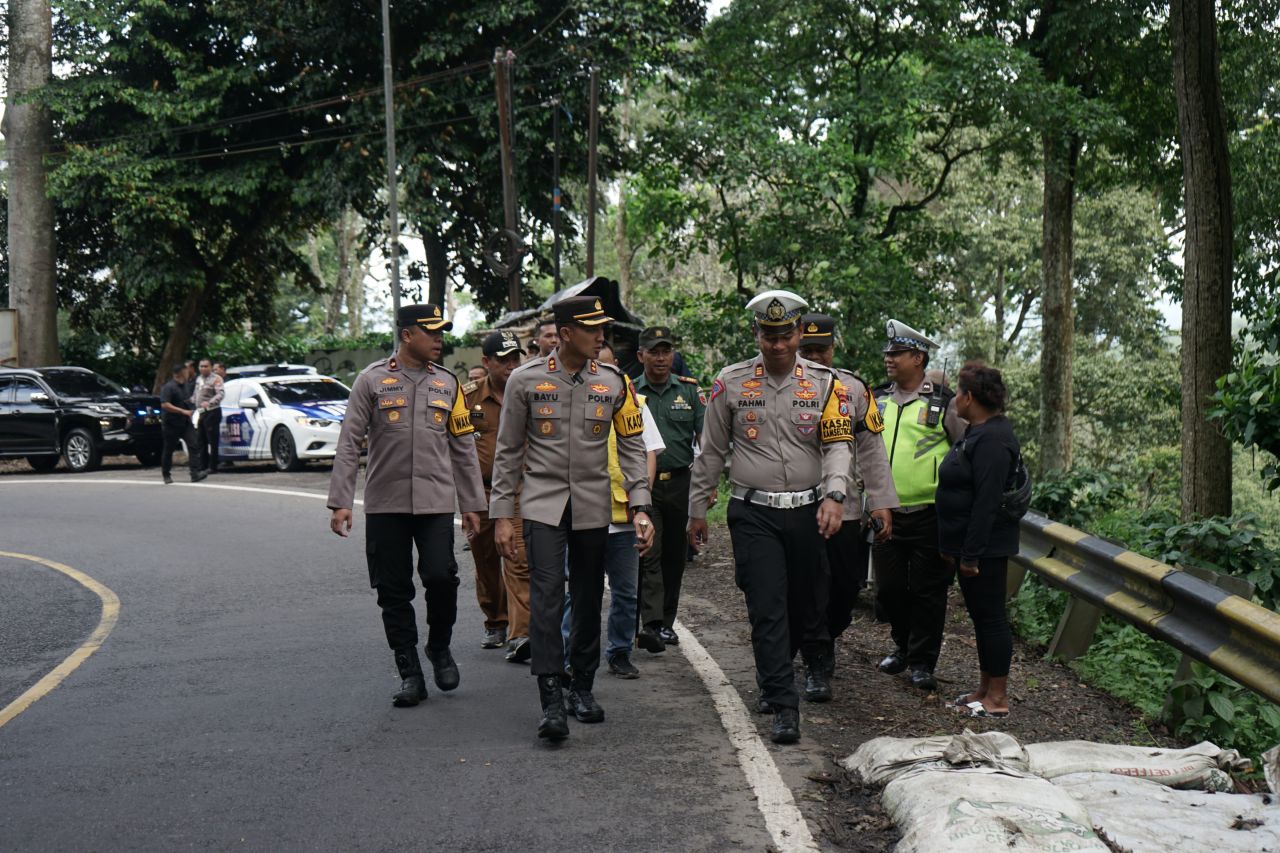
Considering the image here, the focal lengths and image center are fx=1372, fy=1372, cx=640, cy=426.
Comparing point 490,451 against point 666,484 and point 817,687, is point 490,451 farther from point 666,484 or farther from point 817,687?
point 817,687

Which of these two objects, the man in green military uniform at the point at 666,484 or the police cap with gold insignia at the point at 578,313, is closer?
the police cap with gold insignia at the point at 578,313

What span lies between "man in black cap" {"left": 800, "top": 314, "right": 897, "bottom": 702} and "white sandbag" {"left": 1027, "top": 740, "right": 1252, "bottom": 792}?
5.53 feet

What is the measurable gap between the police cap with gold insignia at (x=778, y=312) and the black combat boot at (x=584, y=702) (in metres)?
1.88

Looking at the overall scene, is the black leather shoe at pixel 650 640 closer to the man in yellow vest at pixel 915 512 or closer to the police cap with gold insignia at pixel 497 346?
the man in yellow vest at pixel 915 512

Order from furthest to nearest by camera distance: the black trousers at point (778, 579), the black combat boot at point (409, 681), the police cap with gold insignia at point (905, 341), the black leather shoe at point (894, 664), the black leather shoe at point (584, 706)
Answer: the black leather shoe at point (894, 664), the police cap with gold insignia at point (905, 341), the black combat boot at point (409, 681), the black leather shoe at point (584, 706), the black trousers at point (778, 579)

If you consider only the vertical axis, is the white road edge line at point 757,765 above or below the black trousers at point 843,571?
below

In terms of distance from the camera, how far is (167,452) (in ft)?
68.1

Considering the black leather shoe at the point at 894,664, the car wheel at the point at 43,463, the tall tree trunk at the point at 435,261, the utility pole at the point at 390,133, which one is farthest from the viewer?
the tall tree trunk at the point at 435,261

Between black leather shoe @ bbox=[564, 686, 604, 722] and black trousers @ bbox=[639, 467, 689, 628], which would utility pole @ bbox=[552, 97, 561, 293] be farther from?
black leather shoe @ bbox=[564, 686, 604, 722]

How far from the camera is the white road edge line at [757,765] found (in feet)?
15.9

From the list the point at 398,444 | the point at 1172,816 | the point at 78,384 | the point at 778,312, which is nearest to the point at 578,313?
the point at 778,312

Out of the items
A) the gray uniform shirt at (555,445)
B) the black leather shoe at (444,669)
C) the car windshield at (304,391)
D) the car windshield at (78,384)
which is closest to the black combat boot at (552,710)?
the gray uniform shirt at (555,445)

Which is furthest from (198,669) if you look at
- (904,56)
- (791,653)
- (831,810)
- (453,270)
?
(453,270)

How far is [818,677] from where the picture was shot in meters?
7.05
